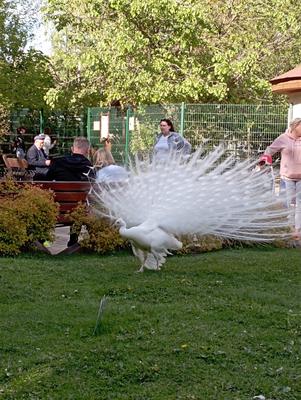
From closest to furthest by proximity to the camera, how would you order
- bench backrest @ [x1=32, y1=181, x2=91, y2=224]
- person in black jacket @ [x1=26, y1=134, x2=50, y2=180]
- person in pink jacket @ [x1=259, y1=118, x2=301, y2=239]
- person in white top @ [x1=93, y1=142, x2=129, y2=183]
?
person in white top @ [x1=93, y1=142, x2=129, y2=183] → bench backrest @ [x1=32, y1=181, x2=91, y2=224] → person in pink jacket @ [x1=259, y1=118, x2=301, y2=239] → person in black jacket @ [x1=26, y1=134, x2=50, y2=180]

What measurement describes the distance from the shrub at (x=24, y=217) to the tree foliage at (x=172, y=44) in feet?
39.3

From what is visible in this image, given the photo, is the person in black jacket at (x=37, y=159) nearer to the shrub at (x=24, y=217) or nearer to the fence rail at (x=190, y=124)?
the fence rail at (x=190, y=124)

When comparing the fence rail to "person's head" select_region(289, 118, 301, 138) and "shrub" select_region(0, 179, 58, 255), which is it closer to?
"person's head" select_region(289, 118, 301, 138)

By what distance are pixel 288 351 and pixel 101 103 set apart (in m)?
20.3

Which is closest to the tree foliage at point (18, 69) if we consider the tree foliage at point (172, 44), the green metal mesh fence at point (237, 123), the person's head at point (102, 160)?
the tree foliage at point (172, 44)

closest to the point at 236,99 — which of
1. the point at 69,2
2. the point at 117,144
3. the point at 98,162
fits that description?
the point at 117,144

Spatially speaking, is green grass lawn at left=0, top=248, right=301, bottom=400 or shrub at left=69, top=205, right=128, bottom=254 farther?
shrub at left=69, top=205, right=128, bottom=254

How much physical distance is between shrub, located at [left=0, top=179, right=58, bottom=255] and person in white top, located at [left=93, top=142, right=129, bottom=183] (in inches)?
27.1

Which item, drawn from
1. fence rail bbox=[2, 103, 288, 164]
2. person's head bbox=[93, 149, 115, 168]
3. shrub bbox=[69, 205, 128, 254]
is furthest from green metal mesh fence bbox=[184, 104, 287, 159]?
shrub bbox=[69, 205, 128, 254]

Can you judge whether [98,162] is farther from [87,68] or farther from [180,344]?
[87,68]

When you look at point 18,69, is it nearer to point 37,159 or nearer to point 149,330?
point 37,159

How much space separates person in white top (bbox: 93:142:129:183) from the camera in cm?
853

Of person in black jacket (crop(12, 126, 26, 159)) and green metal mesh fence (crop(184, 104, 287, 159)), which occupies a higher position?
green metal mesh fence (crop(184, 104, 287, 159))

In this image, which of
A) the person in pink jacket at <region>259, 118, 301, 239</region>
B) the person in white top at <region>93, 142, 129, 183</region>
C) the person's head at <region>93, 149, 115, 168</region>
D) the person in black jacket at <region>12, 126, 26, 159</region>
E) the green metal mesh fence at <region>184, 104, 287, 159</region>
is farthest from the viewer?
the person in black jacket at <region>12, 126, 26, 159</region>
